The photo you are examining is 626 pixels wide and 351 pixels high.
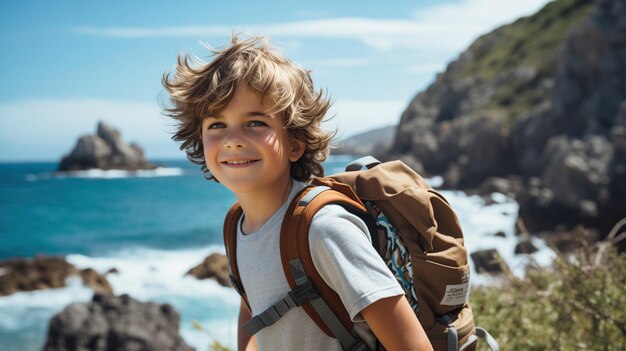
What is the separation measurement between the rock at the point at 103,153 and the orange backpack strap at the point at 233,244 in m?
86.6

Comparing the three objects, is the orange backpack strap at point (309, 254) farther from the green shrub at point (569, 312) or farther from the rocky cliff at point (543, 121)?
the rocky cliff at point (543, 121)

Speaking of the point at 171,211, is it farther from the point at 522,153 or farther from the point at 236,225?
the point at 236,225

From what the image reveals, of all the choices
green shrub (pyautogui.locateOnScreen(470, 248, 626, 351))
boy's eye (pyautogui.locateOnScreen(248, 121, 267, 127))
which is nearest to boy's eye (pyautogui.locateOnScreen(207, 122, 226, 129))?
boy's eye (pyautogui.locateOnScreen(248, 121, 267, 127))

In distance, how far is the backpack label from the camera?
75.1 inches

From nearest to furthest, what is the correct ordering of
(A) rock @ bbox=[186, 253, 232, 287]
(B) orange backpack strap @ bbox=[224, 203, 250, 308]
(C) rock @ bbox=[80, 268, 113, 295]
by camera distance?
(B) orange backpack strap @ bbox=[224, 203, 250, 308] → (A) rock @ bbox=[186, 253, 232, 287] → (C) rock @ bbox=[80, 268, 113, 295]

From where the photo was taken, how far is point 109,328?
1138 centimetres

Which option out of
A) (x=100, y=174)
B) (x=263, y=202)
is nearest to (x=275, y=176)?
(x=263, y=202)

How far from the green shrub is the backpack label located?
149cm

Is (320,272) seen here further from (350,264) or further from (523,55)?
(523,55)

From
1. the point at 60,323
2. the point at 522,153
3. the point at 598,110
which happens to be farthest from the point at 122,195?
the point at 60,323

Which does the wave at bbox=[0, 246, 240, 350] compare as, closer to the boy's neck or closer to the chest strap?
the boy's neck

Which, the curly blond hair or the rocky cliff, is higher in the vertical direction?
the curly blond hair

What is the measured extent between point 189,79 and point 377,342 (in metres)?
1.11

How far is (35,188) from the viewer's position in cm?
7681
